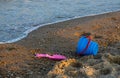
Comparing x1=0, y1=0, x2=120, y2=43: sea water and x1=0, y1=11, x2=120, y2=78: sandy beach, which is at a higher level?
x1=0, y1=11, x2=120, y2=78: sandy beach

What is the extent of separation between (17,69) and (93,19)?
552 centimetres

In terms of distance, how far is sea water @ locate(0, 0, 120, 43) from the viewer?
30.8 feet

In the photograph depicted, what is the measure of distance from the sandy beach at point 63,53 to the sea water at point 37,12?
0.51 metres

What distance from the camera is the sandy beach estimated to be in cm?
573

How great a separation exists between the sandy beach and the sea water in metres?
0.51

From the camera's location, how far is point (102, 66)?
5.95 m

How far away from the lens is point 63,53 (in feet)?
23.1

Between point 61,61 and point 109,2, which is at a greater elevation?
point 61,61

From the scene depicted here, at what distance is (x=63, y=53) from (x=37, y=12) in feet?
16.9

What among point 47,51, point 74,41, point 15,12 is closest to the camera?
point 47,51

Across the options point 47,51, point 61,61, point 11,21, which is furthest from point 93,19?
point 61,61

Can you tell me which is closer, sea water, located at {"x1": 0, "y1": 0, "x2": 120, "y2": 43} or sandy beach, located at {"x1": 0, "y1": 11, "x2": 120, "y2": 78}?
sandy beach, located at {"x1": 0, "y1": 11, "x2": 120, "y2": 78}

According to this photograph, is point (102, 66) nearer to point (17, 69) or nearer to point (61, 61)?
point (61, 61)

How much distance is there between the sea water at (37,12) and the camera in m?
9.38
